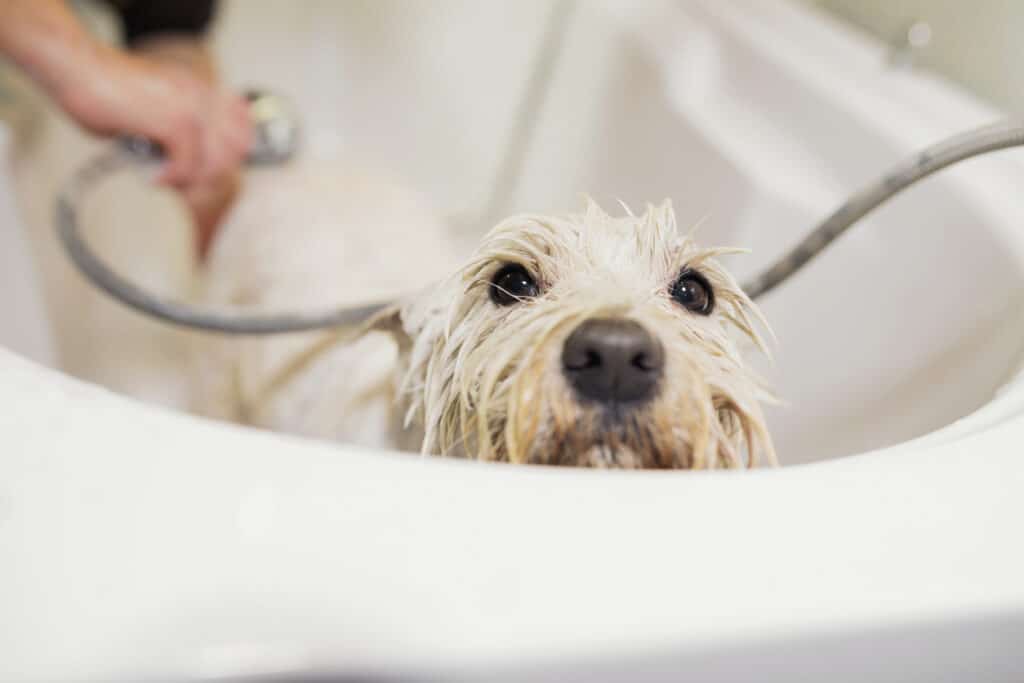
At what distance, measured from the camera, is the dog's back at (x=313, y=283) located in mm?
1004

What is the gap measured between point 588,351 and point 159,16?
176 cm

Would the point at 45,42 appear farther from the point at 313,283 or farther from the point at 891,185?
the point at 891,185

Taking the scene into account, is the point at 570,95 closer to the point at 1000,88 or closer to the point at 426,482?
Result: the point at 1000,88

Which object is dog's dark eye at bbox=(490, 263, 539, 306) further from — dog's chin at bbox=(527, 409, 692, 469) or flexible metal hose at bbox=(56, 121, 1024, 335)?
flexible metal hose at bbox=(56, 121, 1024, 335)

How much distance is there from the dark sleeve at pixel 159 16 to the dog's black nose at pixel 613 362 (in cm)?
174

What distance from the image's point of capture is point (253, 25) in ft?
7.66

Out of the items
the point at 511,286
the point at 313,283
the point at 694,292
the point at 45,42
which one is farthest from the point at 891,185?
the point at 45,42

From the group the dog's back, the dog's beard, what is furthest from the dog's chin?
the dog's back

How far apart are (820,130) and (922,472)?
2.87 ft

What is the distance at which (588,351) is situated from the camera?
20.7 inches

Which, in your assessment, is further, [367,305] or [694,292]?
[367,305]

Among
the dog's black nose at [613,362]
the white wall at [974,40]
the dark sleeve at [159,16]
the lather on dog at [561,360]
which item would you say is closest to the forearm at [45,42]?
the lather on dog at [561,360]

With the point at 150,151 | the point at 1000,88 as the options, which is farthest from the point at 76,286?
the point at 1000,88

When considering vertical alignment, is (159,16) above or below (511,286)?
above
